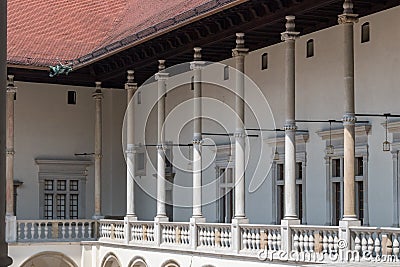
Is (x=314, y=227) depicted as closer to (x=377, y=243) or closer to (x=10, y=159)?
(x=377, y=243)

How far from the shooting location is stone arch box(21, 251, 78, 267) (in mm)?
21305

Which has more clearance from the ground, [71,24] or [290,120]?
[71,24]

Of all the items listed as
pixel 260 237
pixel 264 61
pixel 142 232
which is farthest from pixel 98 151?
pixel 260 237

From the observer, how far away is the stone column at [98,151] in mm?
22344

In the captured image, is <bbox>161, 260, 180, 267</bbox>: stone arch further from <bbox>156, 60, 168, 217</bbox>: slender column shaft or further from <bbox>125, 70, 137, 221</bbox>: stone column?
<bbox>125, 70, 137, 221</bbox>: stone column

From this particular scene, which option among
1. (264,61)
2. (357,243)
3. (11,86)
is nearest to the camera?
(357,243)

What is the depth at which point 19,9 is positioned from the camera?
2422 centimetres

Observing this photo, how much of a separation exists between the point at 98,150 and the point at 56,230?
243cm

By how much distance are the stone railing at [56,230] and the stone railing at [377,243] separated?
10.9 meters

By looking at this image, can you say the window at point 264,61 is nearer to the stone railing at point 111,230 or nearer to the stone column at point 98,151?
the stone railing at point 111,230

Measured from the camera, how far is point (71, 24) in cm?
2420

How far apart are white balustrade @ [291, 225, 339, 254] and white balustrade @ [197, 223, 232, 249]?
2394mm

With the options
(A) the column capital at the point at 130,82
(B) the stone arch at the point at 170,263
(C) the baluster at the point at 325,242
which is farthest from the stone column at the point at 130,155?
(C) the baluster at the point at 325,242

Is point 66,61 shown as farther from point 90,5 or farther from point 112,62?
point 90,5
